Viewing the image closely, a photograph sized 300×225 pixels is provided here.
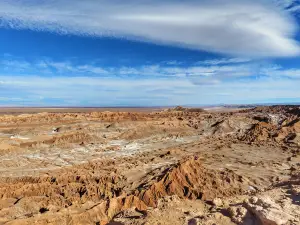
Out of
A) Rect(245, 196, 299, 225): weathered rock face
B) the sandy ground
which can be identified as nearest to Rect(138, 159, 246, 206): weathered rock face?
the sandy ground

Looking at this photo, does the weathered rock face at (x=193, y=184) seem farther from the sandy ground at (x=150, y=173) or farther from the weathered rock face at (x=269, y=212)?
the weathered rock face at (x=269, y=212)

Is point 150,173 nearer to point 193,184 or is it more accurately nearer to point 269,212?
point 193,184

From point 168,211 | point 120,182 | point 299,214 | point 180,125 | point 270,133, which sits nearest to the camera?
point 299,214

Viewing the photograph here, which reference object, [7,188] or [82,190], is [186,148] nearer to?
[82,190]

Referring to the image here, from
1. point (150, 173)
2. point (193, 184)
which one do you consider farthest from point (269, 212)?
point (150, 173)

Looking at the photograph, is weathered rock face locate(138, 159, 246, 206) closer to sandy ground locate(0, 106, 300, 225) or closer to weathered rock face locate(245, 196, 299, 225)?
sandy ground locate(0, 106, 300, 225)

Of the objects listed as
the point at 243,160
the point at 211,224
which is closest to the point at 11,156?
the point at 243,160

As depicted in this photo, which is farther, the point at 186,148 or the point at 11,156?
the point at 186,148

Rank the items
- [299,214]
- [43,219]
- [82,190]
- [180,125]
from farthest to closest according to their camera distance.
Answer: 1. [180,125]
2. [82,190]
3. [43,219]
4. [299,214]
